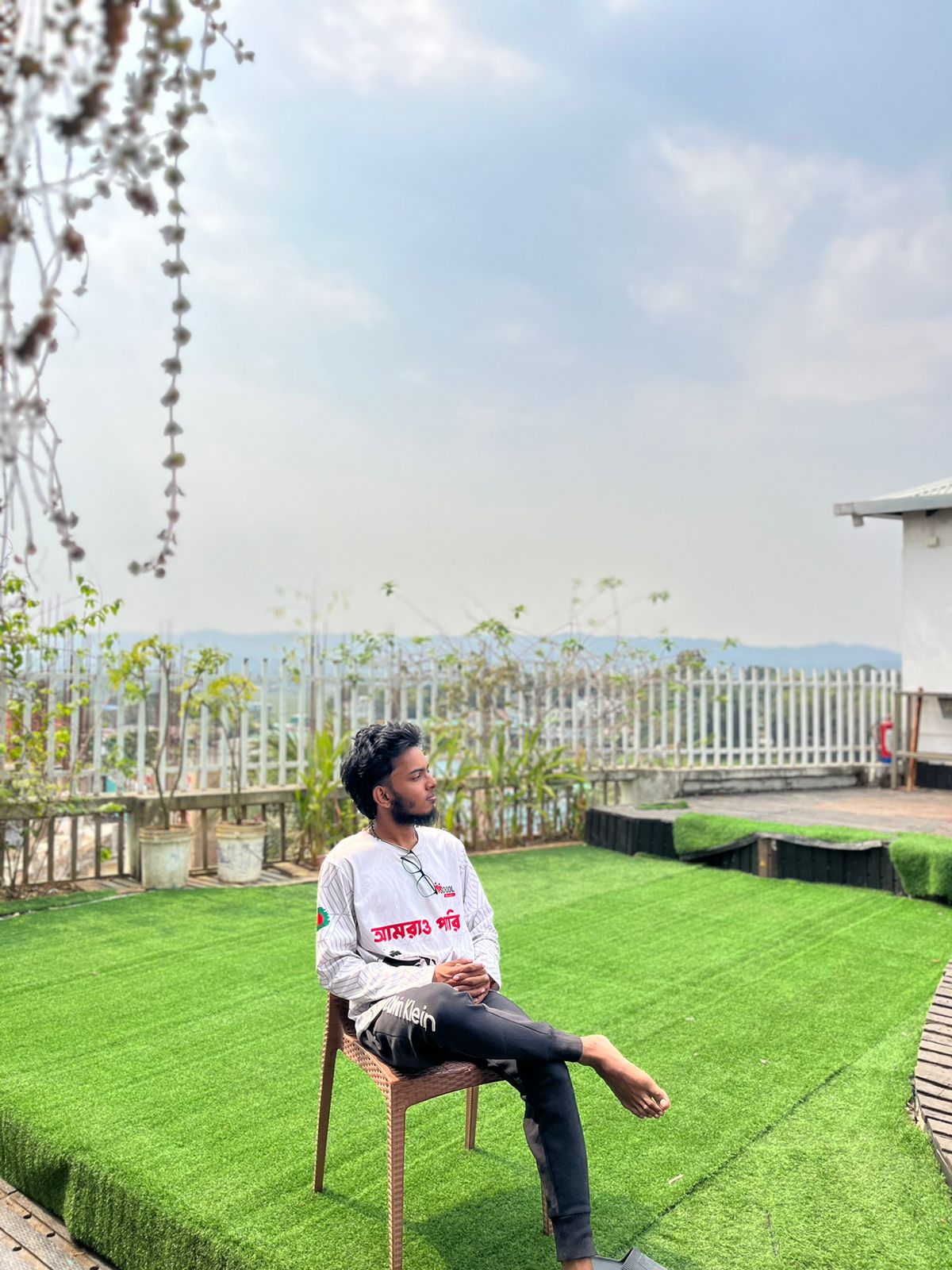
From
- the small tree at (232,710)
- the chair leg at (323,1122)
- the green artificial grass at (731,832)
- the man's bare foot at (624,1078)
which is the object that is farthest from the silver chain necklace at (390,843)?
the green artificial grass at (731,832)

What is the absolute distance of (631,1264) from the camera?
2.01 m

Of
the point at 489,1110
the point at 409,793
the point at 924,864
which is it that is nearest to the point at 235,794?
the point at 489,1110

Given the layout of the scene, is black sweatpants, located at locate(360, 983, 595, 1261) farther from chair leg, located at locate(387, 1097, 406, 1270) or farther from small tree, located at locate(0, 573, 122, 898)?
small tree, located at locate(0, 573, 122, 898)

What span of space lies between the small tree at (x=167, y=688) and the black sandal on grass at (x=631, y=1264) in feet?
16.3

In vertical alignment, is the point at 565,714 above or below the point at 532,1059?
above

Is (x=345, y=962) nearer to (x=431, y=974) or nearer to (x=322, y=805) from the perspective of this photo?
(x=431, y=974)

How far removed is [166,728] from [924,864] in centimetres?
499

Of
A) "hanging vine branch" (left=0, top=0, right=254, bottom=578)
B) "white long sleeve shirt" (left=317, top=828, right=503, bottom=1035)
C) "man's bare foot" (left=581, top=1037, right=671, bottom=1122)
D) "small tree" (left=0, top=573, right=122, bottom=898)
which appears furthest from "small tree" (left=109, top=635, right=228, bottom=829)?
"hanging vine branch" (left=0, top=0, right=254, bottom=578)

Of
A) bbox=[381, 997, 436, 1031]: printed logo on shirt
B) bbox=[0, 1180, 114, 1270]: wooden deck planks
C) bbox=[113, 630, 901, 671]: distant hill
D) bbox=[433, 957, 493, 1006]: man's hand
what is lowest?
bbox=[0, 1180, 114, 1270]: wooden deck planks

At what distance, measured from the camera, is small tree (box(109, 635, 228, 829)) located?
21.4 ft

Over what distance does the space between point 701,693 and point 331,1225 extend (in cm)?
816

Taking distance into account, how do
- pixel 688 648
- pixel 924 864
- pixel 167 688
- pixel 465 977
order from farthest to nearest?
pixel 688 648
pixel 167 688
pixel 924 864
pixel 465 977

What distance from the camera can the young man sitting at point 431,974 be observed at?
2023 millimetres

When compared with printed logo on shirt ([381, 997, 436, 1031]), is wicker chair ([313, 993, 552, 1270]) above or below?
below
